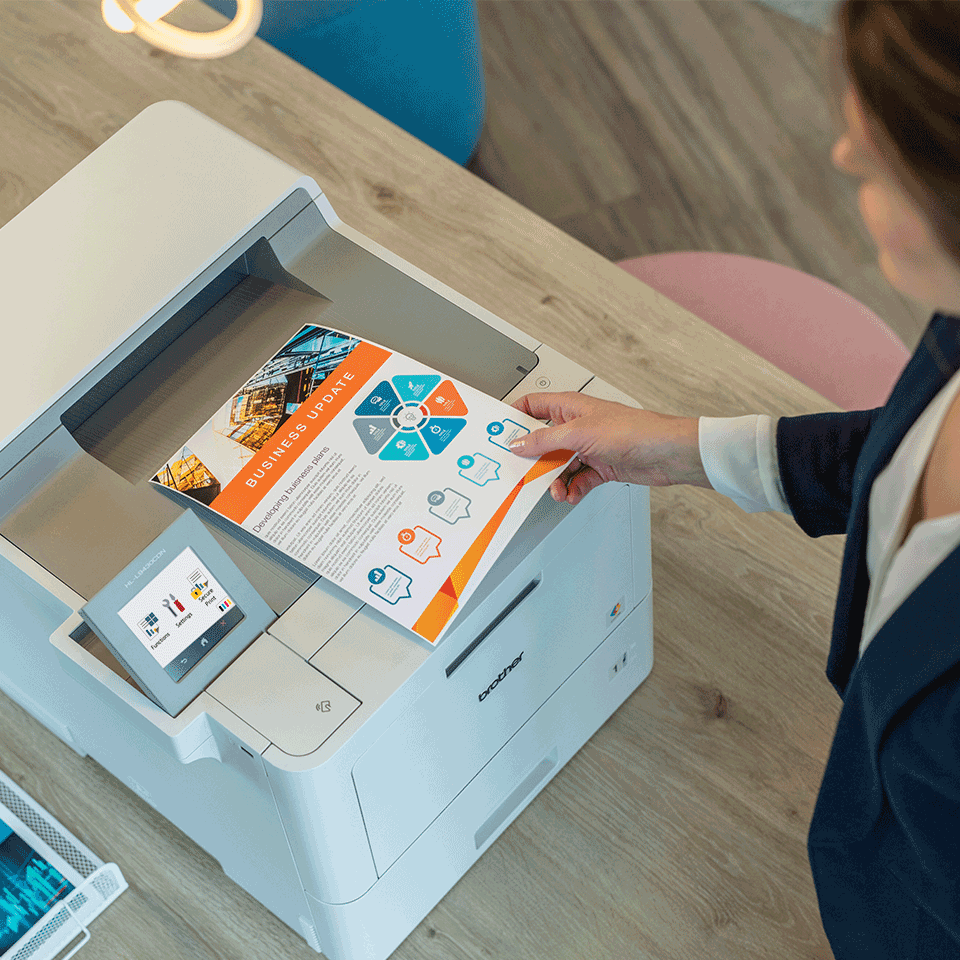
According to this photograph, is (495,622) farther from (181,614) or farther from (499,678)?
(181,614)

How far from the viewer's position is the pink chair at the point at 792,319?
1.44m

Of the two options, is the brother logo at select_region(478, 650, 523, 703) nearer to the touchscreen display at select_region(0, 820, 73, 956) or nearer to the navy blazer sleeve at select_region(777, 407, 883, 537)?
the navy blazer sleeve at select_region(777, 407, 883, 537)

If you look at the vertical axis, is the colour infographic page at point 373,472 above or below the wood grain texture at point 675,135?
above

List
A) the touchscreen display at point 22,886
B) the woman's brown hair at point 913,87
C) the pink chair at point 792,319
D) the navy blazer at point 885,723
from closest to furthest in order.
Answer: the woman's brown hair at point 913,87 → the navy blazer at point 885,723 → the touchscreen display at point 22,886 → the pink chair at point 792,319

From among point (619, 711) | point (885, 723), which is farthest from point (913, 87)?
point (619, 711)

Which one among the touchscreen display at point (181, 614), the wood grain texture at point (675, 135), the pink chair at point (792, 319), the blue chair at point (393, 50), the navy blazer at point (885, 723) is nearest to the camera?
the navy blazer at point (885, 723)

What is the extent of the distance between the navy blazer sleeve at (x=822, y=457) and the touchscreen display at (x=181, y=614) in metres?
0.46

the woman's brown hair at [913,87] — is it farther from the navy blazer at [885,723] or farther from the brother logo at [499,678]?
the brother logo at [499,678]

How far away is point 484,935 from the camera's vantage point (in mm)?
1118

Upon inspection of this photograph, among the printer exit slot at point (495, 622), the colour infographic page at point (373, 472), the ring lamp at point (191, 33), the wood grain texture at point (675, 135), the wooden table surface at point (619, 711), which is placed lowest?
the wood grain texture at point (675, 135)

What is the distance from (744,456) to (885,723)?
0.30m

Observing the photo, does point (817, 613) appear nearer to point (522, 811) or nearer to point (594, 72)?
point (522, 811)

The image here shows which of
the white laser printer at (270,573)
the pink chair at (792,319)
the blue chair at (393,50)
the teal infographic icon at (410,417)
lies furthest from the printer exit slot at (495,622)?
the blue chair at (393,50)

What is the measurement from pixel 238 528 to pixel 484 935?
Result: 20.1 inches
